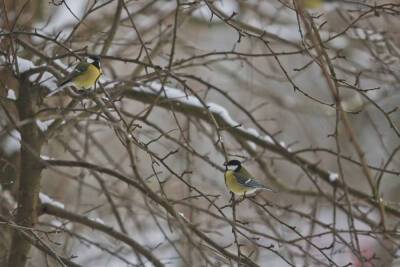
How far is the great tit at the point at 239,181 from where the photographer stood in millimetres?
4422

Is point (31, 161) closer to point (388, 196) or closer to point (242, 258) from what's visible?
point (242, 258)

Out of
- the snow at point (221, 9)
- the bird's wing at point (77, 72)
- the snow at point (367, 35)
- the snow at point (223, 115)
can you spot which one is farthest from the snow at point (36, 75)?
the snow at point (367, 35)

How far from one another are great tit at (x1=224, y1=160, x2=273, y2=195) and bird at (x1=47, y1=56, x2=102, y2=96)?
Result: 1.07 metres

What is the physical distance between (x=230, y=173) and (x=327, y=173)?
742 mm

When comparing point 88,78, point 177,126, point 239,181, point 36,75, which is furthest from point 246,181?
point 36,75

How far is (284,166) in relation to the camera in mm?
14789

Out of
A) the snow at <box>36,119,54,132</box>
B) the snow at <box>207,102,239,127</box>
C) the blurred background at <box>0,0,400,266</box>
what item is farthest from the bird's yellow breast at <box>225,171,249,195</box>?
the snow at <box>36,119,54,132</box>

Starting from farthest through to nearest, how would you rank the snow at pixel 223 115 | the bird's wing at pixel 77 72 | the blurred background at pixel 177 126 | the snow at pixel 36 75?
the snow at pixel 223 115, the snow at pixel 36 75, the bird's wing at pixel 77 72, the blurred background at pixel 177 126

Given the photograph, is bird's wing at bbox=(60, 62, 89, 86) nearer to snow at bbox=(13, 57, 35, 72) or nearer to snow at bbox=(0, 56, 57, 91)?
snow at bbox=(0, 56, 57, 91)

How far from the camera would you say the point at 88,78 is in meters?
4.04

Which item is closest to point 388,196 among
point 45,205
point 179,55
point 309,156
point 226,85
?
point 309,156

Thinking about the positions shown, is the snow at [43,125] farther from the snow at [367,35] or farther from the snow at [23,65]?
the snow at [367,35]

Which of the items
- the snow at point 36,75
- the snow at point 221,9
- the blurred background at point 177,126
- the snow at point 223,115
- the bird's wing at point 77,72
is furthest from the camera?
the snow at point 221,9

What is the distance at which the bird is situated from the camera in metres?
3.93
